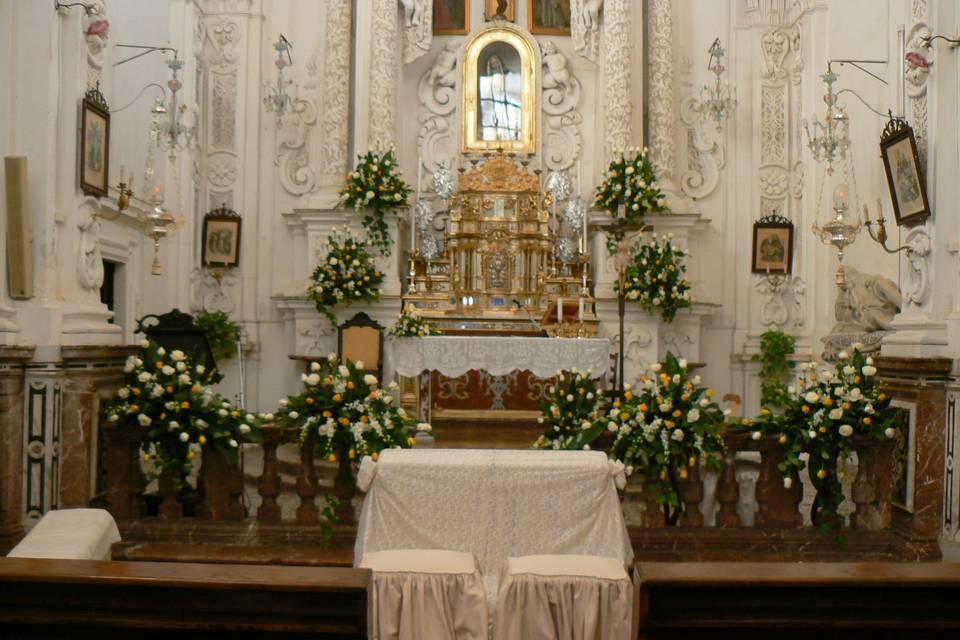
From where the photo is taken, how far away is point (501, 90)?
12227 mm

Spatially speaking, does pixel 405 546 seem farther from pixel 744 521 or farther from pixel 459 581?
pixel 744 521

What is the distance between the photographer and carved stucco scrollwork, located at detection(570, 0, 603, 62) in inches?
475

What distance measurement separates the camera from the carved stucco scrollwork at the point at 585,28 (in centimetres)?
1206

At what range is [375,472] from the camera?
455 cm

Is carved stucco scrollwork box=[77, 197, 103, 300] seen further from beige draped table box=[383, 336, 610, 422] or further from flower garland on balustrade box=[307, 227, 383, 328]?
flower garland on balustrade box=[307, 227, 383, 328]

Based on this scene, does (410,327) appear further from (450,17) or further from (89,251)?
(450,17)

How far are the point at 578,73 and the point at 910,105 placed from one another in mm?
6390

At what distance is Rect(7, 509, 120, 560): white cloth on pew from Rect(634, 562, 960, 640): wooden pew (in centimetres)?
236

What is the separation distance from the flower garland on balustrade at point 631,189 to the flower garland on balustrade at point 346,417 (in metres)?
5.77

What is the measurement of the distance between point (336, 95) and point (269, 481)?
6974mm

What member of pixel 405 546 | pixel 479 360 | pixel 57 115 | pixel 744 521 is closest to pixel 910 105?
pixel 744 521

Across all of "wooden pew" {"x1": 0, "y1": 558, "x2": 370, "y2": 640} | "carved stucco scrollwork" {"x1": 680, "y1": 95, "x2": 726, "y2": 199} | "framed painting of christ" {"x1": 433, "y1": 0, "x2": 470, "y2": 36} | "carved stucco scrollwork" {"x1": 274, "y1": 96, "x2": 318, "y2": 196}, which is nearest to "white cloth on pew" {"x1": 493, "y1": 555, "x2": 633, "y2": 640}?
"wooden pew" {"x1": 0, "y1": 558, "x2": 370, "y2": 640}

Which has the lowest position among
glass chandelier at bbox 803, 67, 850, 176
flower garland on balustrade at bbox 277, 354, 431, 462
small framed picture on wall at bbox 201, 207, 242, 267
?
flower garland on balustrade at bbox 277, 354, 431, 462

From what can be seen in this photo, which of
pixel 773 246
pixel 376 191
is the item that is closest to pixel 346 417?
pixel 376 191
